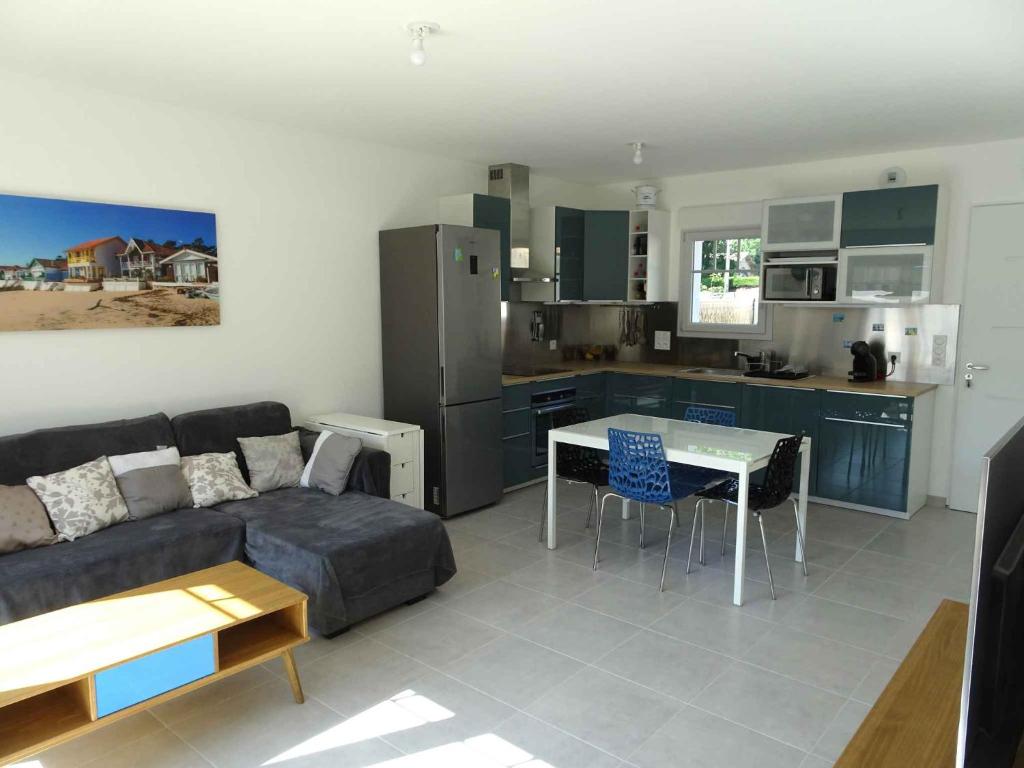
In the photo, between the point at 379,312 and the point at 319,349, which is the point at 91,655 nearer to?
the point at 319,349

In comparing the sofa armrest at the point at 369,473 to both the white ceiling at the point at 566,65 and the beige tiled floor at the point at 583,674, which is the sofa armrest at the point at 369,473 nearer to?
the beige tiled floor at the point at 583,674

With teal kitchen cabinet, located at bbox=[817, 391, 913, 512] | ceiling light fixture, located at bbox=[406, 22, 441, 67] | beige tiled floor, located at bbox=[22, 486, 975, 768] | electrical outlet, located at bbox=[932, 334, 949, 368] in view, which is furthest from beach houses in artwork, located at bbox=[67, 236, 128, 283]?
electrical outlet, located at bbox=[932, 334, 949, 368]

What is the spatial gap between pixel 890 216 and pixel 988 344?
3.69 feet

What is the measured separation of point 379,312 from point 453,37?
8.32 feet

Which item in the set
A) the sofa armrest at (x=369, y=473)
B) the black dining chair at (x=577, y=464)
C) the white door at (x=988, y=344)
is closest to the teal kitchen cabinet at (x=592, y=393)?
the black dining chair at (x=577, y=464)

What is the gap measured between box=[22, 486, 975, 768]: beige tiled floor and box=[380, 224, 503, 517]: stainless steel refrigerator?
2.38 feet

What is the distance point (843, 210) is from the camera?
524cm

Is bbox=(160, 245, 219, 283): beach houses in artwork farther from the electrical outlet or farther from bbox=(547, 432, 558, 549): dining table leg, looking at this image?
the electrical outlet

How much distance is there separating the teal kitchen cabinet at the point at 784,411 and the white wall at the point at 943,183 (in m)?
0.91

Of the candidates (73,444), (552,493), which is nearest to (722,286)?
(552,493)

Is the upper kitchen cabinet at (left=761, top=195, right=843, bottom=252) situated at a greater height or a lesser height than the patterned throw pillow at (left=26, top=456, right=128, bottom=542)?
greater

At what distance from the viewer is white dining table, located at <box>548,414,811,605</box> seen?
141 inches

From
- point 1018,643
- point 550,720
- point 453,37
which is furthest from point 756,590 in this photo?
point 453,37

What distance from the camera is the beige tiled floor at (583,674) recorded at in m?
2.49
